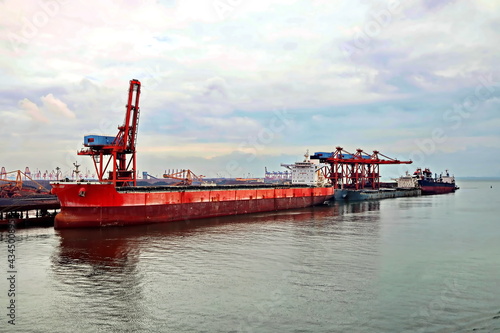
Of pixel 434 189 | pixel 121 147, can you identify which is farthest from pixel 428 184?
pixel 121 147

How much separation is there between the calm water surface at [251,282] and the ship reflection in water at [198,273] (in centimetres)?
7

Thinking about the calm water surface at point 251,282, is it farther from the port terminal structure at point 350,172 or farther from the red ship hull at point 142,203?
the port terminal structure at point 350,172

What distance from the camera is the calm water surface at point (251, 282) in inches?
539

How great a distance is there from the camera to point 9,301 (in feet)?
51.4

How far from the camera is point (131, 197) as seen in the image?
3509cm

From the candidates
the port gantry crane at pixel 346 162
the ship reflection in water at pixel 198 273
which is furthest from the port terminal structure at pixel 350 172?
the ship reflection in water at pixel 198 273

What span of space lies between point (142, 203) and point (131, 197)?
1.26 m

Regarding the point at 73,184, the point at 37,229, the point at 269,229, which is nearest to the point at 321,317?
the point at 269,229

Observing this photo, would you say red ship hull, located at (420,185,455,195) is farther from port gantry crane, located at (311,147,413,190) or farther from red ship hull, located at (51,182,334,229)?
red ship hull, located at (51,182,334,229)

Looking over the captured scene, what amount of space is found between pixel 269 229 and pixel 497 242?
1837 centimetres

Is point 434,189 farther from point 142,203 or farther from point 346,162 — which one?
point 142,203

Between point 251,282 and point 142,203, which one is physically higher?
point 142,203

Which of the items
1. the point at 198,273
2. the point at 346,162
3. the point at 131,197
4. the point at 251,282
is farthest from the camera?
the point at 346,162

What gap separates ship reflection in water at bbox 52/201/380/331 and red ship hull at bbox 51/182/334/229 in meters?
1.27
